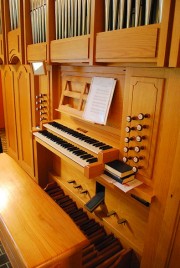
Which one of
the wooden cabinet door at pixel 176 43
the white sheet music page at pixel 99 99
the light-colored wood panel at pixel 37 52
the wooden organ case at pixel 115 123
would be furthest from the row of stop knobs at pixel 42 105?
the wooden cabinet door at pixel 176 43

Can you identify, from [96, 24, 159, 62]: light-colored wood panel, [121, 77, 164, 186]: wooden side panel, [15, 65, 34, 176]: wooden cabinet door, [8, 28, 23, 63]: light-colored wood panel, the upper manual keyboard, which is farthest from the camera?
[15, 65, 34, 176]: wooden cabinet door

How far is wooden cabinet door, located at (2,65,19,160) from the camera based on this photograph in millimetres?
3779

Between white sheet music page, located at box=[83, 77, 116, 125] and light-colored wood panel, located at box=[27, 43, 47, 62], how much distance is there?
2.51 ft

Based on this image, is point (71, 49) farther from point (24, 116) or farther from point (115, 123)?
point (24, 116)

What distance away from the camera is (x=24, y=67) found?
3.16 metres

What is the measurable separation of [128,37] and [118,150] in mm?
916

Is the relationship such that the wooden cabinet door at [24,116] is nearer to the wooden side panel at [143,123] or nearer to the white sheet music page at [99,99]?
the white sheet music page at [99,99]

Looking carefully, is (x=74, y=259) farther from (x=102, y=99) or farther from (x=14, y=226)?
(x=102, y=99)

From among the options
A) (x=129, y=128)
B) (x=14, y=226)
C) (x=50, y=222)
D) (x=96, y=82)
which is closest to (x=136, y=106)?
(x=129, y=128)

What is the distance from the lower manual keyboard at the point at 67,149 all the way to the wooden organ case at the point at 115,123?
0.01 metres

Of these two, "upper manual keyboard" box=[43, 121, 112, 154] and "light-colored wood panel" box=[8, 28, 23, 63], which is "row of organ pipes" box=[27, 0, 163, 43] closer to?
"light-colored wood panel" box=[8, 28, 23, 63]

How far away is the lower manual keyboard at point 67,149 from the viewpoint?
187 cm

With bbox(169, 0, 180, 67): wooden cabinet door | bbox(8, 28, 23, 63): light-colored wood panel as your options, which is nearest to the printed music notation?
bbox(169, 0, 180, 67): wooden cabinet door

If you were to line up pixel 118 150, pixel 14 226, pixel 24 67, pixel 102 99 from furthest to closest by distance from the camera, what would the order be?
pixel 24 67 < pixel 102 99 < pixel 118 150 < pixel 14 226
